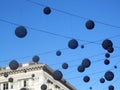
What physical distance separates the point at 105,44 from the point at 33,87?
1659 inches

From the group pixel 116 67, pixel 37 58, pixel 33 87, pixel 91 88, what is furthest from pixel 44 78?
pixel 37 58

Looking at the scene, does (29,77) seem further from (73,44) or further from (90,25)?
(90,25)

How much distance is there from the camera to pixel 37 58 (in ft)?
62.7

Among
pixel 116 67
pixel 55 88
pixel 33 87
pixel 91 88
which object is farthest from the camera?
pixel 55 88

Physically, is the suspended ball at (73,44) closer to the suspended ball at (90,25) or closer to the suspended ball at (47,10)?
the suspended ball at (90,25)

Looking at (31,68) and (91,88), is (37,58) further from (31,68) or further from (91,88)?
(31,68)

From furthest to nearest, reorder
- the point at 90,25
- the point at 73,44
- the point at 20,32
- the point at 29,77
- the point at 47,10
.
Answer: the point at 29,77
the point at 73,44
the point at 47,10
the point at 90,25
the point at 20,32

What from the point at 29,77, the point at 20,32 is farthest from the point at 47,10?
the point at 29,77

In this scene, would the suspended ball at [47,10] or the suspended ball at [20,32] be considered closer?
the suspended ball at [20,32]

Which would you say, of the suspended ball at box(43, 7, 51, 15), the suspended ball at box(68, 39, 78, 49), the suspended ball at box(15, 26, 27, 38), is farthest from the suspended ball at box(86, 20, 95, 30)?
the suspended ball at box(15, 26, 27, 38)

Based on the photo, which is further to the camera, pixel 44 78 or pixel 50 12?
pixel 44 78

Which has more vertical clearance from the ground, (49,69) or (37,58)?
(49,69)

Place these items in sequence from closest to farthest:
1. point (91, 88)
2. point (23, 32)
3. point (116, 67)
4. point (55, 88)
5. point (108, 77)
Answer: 1. point (23, 32)
2. point (108, 77)
3. point (116, 67)
4. point (91, 88)
5. point (55, 88)

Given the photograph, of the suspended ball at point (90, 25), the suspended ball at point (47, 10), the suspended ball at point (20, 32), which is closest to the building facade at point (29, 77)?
the suspended ball at point (47, 10)
